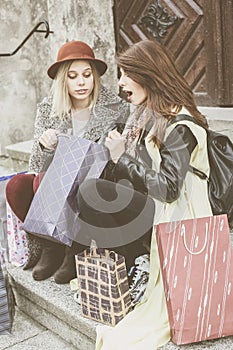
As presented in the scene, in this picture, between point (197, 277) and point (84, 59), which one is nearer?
point (197, 277)

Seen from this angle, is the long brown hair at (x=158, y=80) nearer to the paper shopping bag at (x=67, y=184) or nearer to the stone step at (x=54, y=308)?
the paper shopping bag at (x=67, y=184)

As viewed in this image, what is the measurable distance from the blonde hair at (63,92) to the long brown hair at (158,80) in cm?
51

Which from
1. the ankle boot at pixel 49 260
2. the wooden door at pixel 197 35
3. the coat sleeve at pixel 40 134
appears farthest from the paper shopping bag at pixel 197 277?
the wooden door at pixel 197 35

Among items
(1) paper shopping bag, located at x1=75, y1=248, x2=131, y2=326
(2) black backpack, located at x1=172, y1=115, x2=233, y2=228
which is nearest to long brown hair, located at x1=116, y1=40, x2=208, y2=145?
(2) black backpack, located at x1=172, y1=115, x2=233, y2=228

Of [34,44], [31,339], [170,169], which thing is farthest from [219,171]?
[34,44]

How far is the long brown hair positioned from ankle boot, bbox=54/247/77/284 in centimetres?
76

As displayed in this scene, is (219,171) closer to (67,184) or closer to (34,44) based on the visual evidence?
(67,184)

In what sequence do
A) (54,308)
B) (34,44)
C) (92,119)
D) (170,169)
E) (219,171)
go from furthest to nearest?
(34,44)
(92,119)
(54,308)
(219,171)
(170,169)

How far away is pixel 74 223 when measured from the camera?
8.63ft

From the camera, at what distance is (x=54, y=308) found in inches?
109

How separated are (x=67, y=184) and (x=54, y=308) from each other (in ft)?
1.92

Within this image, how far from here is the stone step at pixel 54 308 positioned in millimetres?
2611

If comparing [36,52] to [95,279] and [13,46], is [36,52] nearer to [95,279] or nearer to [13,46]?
[13,46]

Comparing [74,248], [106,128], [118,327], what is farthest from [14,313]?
[106,128]
